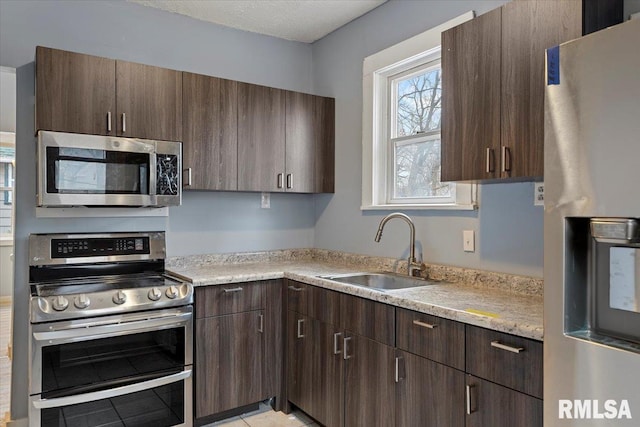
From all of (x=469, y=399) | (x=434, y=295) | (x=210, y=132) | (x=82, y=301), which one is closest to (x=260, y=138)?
(x=210, y=132)

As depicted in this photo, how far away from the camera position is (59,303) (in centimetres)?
210

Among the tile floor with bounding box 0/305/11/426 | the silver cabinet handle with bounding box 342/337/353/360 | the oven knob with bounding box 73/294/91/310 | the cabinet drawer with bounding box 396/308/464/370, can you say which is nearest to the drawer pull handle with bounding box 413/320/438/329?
the cabinet drawer with bounding box 396/308/464/370

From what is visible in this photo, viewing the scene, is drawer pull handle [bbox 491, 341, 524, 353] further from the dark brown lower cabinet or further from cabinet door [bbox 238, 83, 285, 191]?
cabinet door [bbox 238, 83, 285, 191]

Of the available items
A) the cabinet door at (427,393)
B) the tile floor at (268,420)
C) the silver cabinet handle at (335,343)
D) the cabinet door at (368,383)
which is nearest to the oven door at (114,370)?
the tile floor at (268,420)

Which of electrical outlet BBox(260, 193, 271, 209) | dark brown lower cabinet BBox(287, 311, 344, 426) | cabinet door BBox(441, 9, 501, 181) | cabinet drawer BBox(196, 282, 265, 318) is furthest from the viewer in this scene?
electrical outlet BBox(260, 193, 271, 209)

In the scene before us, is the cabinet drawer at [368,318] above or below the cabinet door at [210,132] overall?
below

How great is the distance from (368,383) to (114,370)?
4.11 feet

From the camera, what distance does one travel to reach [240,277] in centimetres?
257

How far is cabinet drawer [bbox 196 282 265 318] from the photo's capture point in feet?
8.18

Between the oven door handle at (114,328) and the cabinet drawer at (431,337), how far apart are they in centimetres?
117

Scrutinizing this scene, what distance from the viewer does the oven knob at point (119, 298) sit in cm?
222

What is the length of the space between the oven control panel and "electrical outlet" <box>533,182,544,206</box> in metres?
2.20

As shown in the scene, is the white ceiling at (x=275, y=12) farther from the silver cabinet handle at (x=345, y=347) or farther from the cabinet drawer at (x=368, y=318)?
the silver cabinet handle at (x=345, y=347)

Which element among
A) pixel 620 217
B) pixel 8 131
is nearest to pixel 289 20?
pixel 620 217
